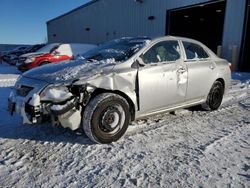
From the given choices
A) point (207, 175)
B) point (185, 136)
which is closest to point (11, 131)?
point (185, 136)

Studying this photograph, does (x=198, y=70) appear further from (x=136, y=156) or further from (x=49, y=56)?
(x=49, y=56)

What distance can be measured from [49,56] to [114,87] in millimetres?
8961

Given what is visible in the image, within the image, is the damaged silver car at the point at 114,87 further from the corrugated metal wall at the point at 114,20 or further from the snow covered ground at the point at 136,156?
the corrugated metal wall at the point at 114,20

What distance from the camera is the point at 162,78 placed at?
4.28 metres

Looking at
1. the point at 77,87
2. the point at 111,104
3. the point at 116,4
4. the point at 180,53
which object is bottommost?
the point at 111,104

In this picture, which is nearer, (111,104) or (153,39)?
(111,104)

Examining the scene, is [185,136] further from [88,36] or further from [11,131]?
[88,36]

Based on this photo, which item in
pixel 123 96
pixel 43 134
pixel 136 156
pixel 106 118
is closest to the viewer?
pixel 136 156

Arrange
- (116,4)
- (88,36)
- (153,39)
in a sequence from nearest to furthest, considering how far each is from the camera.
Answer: (153,39) → (116,4) → (88,36)

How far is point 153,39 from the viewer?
4516mm

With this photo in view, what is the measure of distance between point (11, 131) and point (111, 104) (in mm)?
1829

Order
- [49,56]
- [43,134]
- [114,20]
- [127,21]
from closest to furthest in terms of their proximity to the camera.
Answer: [43,134] → [49,56] → [127,21] → [114,20]

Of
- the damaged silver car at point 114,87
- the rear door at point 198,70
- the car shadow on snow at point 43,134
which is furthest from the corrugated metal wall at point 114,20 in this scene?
the car shadow on snow at point 43,134

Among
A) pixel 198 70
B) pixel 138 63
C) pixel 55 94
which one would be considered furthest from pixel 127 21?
pixel 55 94
